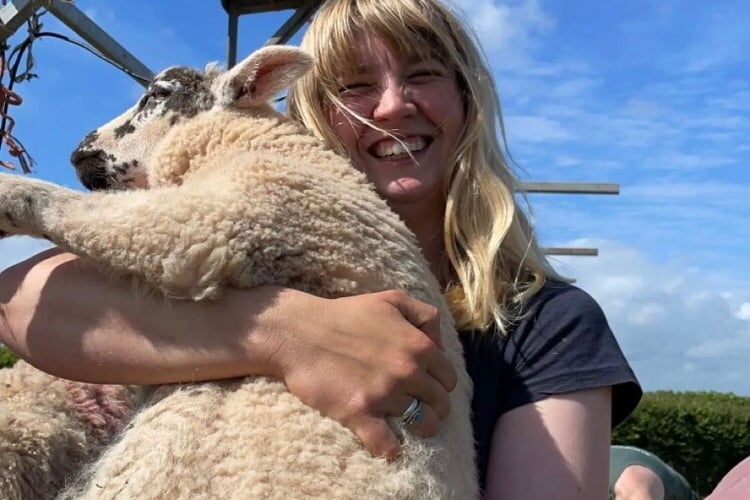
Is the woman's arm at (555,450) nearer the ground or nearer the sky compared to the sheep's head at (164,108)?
nearer the ground

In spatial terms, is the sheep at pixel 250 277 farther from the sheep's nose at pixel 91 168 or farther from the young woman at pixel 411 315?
the sheep's nose at pixel 91 168

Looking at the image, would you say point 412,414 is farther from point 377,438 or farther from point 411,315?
point 411,315

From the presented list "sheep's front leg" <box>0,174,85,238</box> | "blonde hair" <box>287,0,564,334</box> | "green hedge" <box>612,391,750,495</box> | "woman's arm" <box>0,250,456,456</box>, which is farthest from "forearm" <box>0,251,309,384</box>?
"green hedge" <box>612,391,750,495</box>

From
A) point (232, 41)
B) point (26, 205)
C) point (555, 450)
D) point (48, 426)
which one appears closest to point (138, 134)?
point (26, 205)

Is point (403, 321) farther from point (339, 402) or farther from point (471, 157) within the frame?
point (471, 157)

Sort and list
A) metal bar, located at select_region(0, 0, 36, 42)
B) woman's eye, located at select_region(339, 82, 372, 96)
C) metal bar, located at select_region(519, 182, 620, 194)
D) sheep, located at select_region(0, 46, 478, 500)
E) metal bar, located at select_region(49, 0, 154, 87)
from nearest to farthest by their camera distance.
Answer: sheep, located at select_region(0, 46, 478, 500) < woman's eye, located at select_region(339, 82, 372, 96) < metal bar, located at select_region(0, 0, 36, 42) < metal bar, located at select_region(49, 0, 154, 87) < metal bar, located at select_region(519, 182, 620, 194)

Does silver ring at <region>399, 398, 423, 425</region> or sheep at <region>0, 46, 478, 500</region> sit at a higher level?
sheep at <region>0, 46, 478, 500</region>

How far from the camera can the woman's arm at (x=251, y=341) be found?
2.35 metres

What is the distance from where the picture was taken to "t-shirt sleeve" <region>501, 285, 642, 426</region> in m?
2.78

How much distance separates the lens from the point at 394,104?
11.0 ft

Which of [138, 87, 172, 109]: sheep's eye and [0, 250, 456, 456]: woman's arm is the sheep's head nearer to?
[138, 87, 172, 109]: sheep's eye

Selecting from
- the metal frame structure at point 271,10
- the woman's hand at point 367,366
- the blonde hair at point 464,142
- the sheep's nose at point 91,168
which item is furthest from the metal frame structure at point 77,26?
the woman's hand at point 367,366

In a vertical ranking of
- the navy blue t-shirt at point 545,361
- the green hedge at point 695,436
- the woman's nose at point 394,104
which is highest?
the woman's nose at point 394,104

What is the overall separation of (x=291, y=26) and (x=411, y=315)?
3.64 metres
